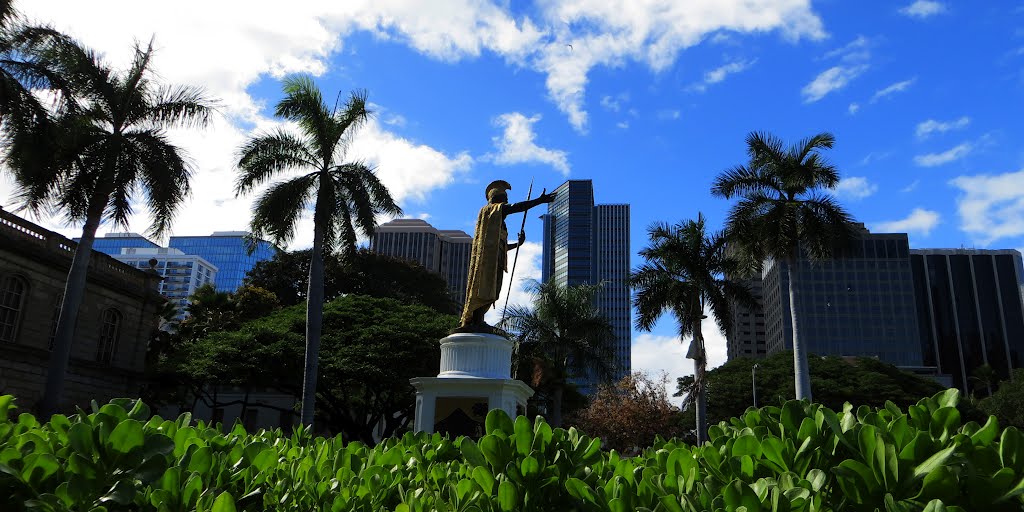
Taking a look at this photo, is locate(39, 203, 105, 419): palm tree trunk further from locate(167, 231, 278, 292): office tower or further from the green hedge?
locate(167, 231, 278, 292): office tower

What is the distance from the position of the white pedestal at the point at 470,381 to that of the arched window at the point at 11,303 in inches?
884

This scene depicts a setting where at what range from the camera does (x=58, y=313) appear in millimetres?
28250

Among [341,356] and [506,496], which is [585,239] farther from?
[506,496]

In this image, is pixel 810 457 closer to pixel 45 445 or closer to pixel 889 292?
pixel 45 445

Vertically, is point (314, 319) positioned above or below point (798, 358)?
above

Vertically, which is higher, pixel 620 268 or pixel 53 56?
pixel 620 268

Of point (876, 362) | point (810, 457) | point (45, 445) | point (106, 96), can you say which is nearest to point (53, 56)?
point (106, 96)

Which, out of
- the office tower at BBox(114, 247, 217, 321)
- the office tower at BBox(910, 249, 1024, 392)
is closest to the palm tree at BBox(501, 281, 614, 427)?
the office tower at BBox(910, 249, 1024, 392)

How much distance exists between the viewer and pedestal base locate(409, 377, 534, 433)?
413 inches

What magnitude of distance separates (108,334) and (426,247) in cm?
7311

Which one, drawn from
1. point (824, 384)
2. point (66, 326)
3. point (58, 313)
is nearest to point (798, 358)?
point (66, 326)

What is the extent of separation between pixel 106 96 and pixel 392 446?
19195 millimetres

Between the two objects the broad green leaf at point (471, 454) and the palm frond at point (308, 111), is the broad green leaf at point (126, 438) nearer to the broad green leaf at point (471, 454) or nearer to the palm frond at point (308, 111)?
the broad green leaf at point (471, 454)

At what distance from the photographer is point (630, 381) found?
130 feet
